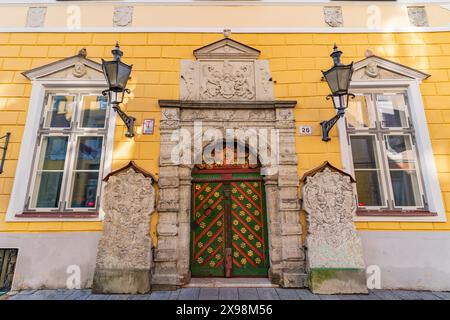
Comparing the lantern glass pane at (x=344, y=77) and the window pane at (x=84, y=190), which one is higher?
the lantern glass pane at (x=344, y=77)

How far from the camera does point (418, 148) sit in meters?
4.29

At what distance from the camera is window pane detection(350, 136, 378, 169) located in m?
4.33

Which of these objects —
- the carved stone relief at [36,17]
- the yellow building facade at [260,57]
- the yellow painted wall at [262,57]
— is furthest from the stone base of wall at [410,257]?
the carved stone relief at [36,17]

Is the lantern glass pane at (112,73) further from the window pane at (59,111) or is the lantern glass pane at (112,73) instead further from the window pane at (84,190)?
the window pane at (84,190)

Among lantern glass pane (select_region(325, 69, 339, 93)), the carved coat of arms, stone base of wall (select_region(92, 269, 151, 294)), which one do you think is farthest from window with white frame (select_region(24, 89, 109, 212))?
lantern glass pane (select_region(325, 69, 339, 93))

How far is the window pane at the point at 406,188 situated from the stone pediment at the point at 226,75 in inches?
105

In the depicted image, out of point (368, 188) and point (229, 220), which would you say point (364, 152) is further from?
point (229, 220)

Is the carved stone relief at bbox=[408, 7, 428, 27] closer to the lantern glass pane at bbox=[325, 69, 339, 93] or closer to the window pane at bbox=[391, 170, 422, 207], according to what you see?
the lantern glass pane at bbox=[325, 69, 339, 93]

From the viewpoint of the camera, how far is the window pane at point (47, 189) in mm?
4172

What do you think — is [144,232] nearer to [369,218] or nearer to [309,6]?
[369,218]

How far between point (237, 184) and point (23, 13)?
5.49 m

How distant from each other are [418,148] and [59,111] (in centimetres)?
661

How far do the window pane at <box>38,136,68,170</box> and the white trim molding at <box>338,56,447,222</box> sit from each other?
4994 mm

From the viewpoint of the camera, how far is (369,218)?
13.1 feet
